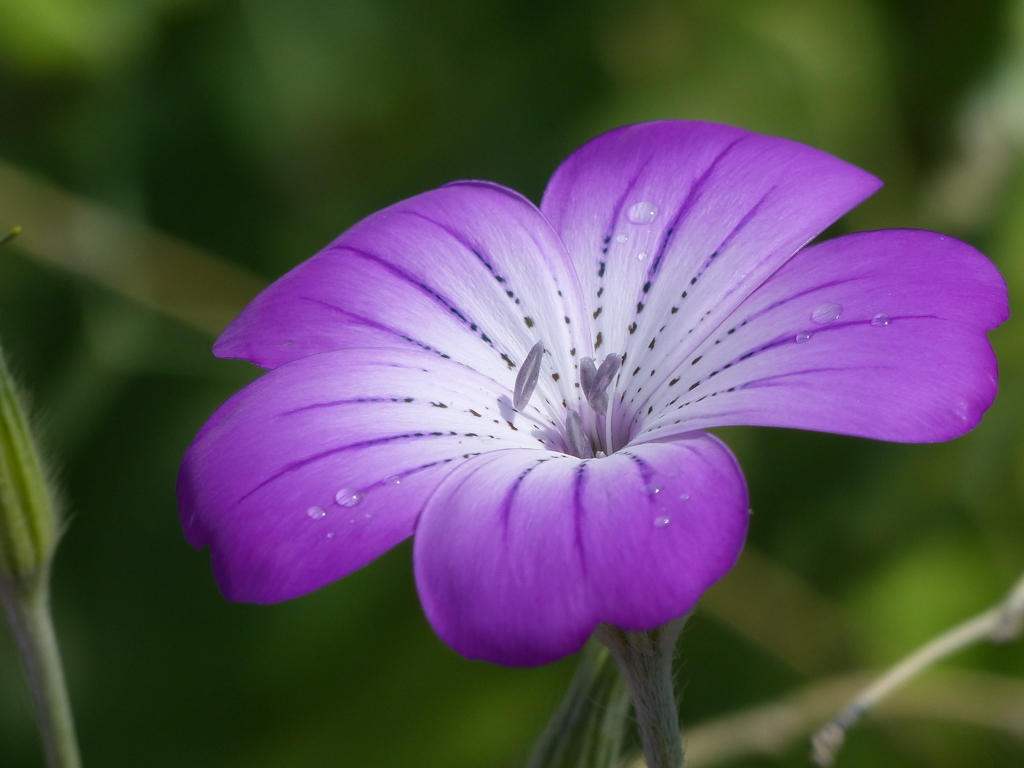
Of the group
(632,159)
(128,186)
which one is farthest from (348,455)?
(128,186)

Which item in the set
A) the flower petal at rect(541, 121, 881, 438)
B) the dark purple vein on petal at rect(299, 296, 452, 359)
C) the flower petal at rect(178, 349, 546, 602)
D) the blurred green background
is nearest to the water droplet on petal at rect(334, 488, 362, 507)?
the flower petal at rect(178, 349, 546, 602)

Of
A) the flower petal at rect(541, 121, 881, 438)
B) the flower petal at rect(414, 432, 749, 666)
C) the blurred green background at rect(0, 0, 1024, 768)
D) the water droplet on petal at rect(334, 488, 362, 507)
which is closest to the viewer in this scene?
the flower petal at rect(414, 432, 749, 666)

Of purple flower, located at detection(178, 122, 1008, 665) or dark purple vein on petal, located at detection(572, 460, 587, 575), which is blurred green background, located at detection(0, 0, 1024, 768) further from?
dark purple vein on petal, located at detection(572, 460, 587, 575)

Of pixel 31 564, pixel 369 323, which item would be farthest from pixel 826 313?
pixel 31 564

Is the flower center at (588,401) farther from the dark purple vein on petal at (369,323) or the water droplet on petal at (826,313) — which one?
the water droplet on petal at (826,313)

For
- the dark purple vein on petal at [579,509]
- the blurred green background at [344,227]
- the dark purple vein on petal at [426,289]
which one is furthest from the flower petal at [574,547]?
the blurred green background at [344,227]

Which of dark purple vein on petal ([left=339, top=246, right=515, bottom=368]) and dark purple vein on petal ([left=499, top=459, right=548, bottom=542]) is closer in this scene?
dark purple vein on petal ([left=499, top=459, right=548, bottom=542])

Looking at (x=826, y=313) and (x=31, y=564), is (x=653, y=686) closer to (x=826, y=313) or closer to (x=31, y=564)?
(x=826, y=313)
